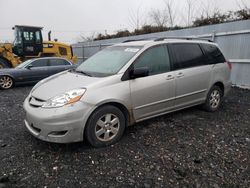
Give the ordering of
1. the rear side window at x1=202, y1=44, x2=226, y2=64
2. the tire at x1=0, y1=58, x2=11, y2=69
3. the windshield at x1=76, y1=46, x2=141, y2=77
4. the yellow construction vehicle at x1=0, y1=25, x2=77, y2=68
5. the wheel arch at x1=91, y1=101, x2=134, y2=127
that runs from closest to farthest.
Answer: the wheel arch at x1=91, y1=101, x2=134, y2=127 < the windshield at x1=76, y1=46, x2=141, y2=77 < the rear side window at x1=202, y1=44, x2=226, y2=64 < the tire at x1=0, y1=58, x2=11, y2=69 < the yellow construction vehicle at x1=0, y1=25, x2=77, y2=68

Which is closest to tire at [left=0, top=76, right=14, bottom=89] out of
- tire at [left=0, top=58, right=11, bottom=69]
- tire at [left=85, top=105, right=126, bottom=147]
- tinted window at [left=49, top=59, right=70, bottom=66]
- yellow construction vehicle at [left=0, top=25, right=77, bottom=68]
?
tinted window at [left=49, top=59, right=70, bottom=66]

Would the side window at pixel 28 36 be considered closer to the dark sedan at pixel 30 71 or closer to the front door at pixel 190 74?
the dark sedan at pixel 30 71

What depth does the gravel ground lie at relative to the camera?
287cm

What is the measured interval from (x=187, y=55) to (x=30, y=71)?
23.4 feet

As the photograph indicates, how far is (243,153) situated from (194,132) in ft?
3.02

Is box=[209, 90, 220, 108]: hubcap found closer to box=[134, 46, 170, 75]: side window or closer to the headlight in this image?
box=[134, 46, 170, 75]: side window

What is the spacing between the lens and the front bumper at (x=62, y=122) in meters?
3.25

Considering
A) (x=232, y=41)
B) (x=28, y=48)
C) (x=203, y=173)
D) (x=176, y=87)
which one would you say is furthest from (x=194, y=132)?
(x=28, y=48)

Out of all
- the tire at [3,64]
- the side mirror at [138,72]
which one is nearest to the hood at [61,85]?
the side mirror at [138,72]

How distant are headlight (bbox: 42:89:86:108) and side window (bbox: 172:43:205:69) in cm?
207

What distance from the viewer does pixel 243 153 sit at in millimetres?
3518

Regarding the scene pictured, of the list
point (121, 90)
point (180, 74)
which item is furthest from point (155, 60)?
point (121, 90)

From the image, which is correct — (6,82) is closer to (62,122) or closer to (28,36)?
(28,36)

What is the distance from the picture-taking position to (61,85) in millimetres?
3721
